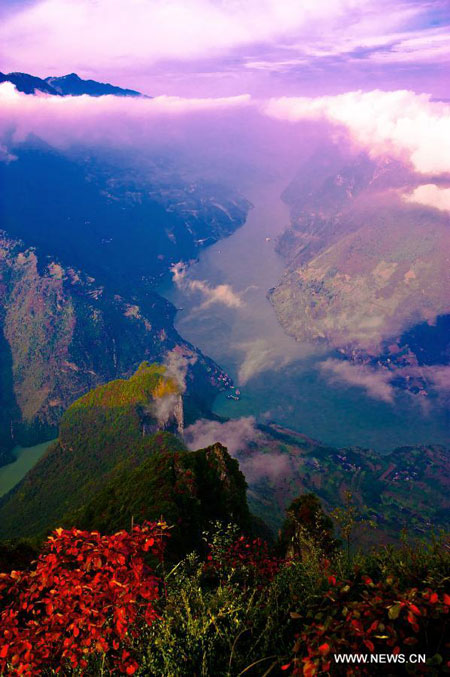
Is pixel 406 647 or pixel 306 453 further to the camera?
pixel 306 453

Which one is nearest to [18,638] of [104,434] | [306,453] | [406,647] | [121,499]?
[406,647]

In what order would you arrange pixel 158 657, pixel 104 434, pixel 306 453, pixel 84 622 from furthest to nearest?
pixel 306 453
pixel 104 434
pixel 158 657
pixel 84 622

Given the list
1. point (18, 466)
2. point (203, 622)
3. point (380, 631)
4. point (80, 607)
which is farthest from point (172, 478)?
point (18, 466)

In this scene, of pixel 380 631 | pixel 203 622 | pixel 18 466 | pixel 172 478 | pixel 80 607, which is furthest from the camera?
pixel 18 466

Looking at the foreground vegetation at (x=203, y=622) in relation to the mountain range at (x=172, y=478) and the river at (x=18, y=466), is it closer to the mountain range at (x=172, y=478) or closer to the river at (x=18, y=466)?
the mountain range at (x=172, y=478)

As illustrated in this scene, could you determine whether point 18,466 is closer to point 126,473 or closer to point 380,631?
point 126,473

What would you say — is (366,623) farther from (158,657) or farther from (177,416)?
(177,416)

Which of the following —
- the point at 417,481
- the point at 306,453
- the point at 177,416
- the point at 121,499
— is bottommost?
the point at 417,481
